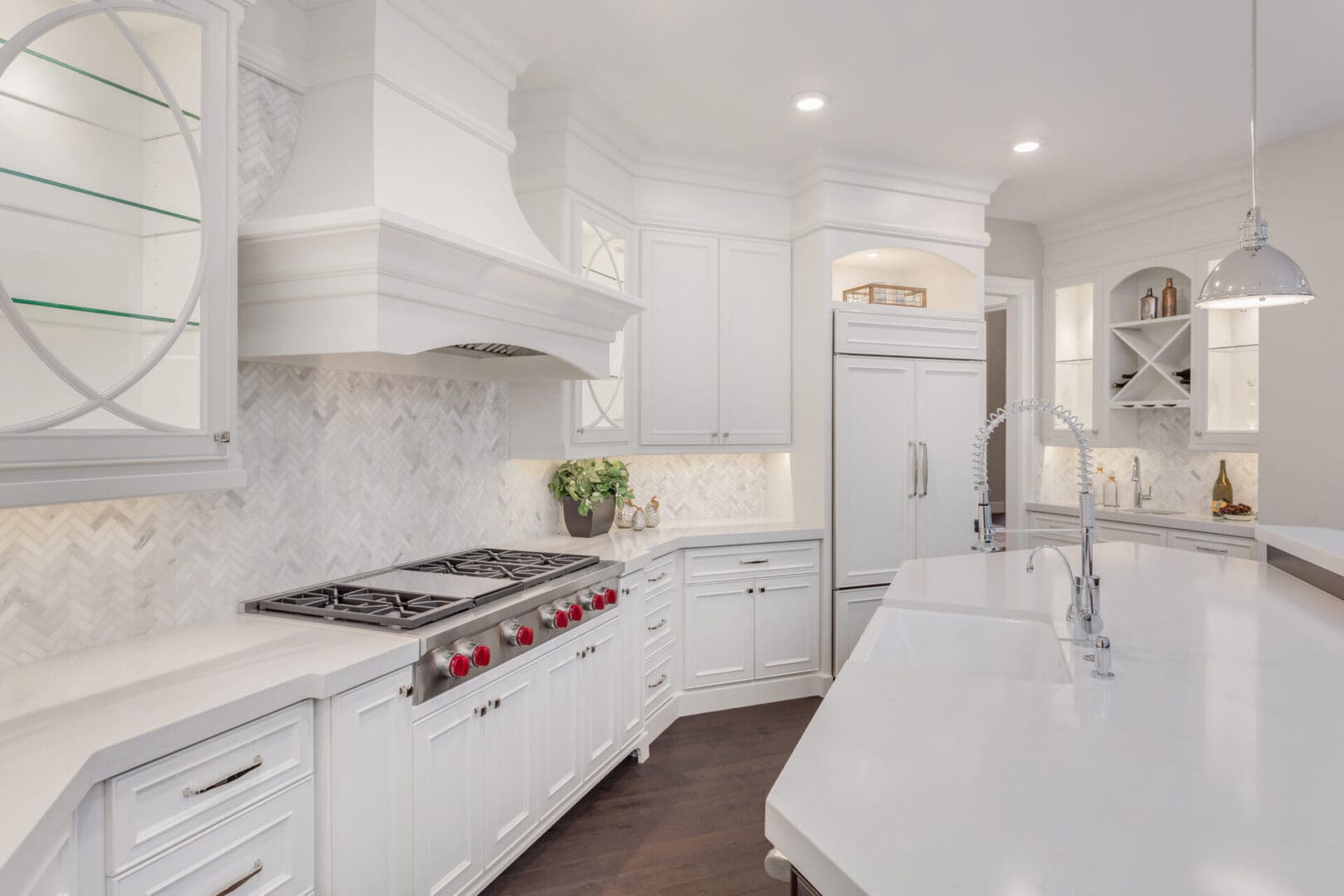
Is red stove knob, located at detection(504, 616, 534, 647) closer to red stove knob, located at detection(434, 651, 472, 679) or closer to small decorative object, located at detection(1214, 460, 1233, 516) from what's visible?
red stove knob, located at detection(434, 651, 472, 679)

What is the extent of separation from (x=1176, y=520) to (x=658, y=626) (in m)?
3.01

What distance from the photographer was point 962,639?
2111 millimetres

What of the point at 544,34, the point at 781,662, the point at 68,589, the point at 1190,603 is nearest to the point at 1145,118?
the point at 1190,603

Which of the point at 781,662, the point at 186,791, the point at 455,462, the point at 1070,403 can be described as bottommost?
the point at 781,662

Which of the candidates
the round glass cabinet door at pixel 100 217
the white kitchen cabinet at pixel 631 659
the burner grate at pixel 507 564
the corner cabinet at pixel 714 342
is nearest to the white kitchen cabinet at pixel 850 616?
the corner cabinet at pixel 714 342

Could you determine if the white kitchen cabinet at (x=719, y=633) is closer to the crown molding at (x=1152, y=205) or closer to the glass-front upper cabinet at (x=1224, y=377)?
the glass-front upper cabinet at (x=1224, y=377)

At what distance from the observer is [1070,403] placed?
16.7ft

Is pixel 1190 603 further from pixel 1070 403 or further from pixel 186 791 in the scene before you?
pixel 1070 403

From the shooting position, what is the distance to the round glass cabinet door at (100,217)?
1393 millimetres

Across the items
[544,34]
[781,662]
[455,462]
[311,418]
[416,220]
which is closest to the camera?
[416,220]

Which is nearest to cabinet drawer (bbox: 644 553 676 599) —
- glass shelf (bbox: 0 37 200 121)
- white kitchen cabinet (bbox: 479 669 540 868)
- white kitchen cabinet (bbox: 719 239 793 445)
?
white kitchen cabinet (bbox: 719 239 793 445)

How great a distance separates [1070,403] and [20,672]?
5.44 m

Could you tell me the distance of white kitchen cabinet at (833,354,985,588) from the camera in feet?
13.2

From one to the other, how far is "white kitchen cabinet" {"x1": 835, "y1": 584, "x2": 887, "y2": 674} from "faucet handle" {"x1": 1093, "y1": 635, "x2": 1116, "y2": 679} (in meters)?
2.50
